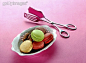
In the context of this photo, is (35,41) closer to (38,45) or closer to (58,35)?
(38,45)

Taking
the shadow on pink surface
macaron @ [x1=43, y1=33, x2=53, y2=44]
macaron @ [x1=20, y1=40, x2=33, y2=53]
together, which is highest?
macaron @ [x1=43, y1=33, x2=53, y2=44]

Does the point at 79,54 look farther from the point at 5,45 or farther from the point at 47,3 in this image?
the point at 47,3

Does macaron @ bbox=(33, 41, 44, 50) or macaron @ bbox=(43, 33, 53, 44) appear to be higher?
macaron @ bbox=(43, 33, 53, 44)

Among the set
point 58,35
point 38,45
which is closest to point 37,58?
point 38,45

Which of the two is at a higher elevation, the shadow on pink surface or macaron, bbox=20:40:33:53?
macaron, bbox=20:40:33:53

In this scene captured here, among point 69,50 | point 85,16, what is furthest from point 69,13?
point 69,50
